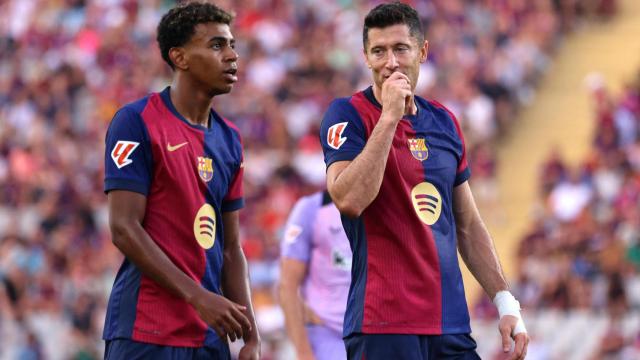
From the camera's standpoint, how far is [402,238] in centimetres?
611

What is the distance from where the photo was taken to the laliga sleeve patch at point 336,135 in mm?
6141

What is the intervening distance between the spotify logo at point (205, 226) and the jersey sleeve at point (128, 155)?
0.89ft

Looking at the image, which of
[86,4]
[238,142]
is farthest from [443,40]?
[238,142]

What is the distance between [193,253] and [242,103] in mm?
14531

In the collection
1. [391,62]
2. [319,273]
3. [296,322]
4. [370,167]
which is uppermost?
[391,62]

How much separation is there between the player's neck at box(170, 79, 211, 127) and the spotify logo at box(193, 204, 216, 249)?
42cm

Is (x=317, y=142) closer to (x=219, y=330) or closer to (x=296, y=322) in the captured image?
(x=296, y=322)

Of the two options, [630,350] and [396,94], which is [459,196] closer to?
[396,94]

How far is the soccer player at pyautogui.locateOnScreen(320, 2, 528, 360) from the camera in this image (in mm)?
5992

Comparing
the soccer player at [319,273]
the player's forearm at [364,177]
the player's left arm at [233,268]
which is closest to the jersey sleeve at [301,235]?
the soccer player at [319,273]

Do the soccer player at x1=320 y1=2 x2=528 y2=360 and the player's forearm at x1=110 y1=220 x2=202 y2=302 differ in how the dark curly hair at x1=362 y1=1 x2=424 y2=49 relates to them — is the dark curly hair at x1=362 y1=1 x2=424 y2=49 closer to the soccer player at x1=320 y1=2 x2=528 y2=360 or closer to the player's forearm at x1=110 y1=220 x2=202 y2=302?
the soccer player at x1=320 y1=2 x2=528 y2=360

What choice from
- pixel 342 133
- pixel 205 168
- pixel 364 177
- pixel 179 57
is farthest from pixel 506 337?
pixel 179 57

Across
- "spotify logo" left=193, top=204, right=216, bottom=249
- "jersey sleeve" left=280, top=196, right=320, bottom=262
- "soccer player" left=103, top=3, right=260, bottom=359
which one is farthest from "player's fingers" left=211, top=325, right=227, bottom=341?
"jersey sleeve" left=280, top=196, right=320, bottom=262

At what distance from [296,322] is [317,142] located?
10.8m
